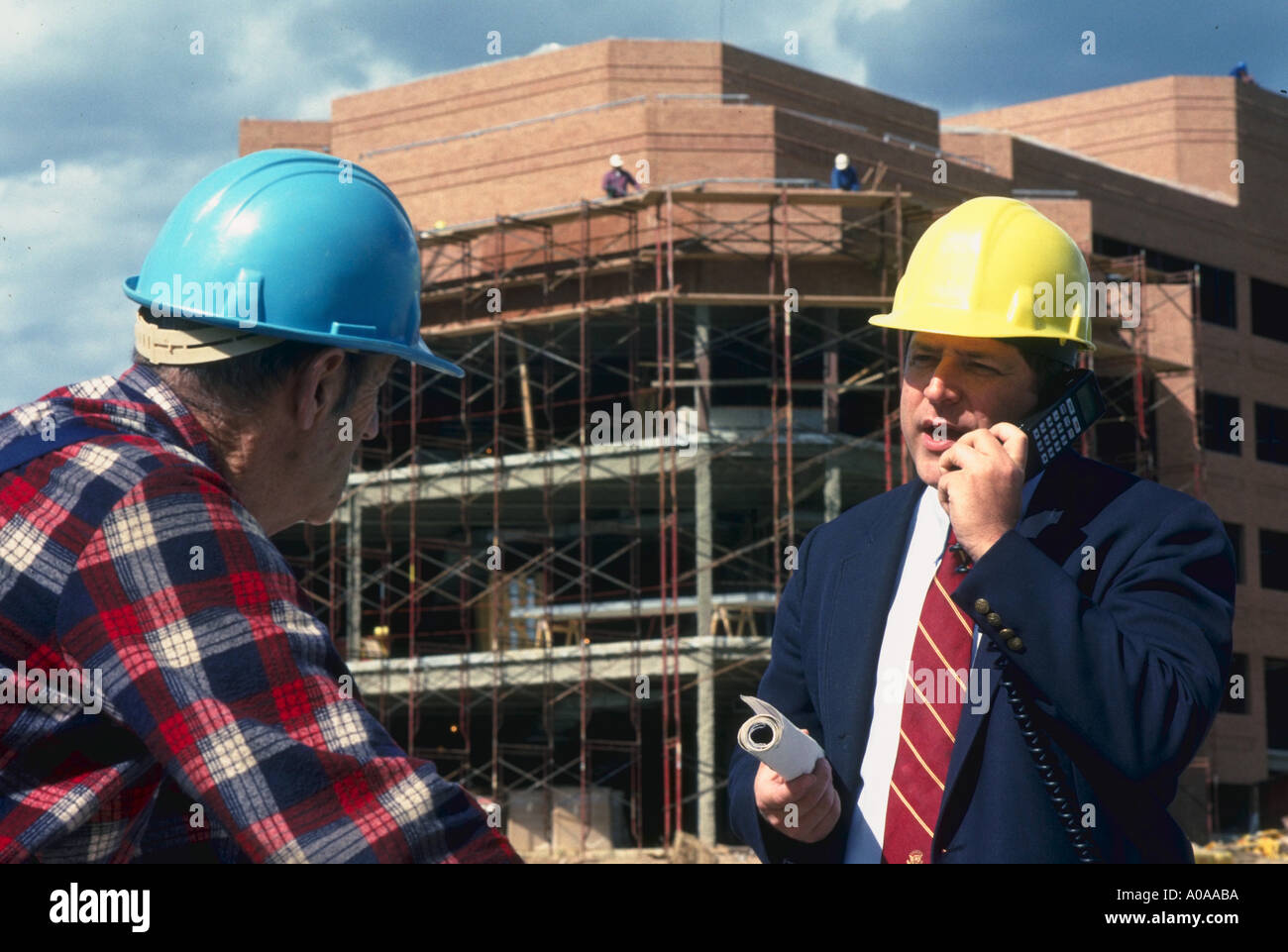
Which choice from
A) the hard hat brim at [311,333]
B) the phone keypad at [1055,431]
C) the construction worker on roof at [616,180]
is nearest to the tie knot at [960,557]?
the phone keypad at [1055,431]

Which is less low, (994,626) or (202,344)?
(202,344)

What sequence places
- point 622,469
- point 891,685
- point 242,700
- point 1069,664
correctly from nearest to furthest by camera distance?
point 242,700 < point 1069,664 < point 891,685 < point 622,469

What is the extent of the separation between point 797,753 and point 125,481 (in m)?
1.31

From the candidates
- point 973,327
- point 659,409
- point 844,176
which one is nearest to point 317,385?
point 973,327

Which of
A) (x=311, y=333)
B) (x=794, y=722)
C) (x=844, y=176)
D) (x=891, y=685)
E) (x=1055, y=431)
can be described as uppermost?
(x=844, y=176)

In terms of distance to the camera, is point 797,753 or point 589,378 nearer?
point 797,753

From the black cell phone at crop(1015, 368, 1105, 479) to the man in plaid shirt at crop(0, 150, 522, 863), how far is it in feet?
4.76

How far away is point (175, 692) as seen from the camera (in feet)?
5.20

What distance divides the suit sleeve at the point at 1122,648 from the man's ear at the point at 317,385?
1.11m

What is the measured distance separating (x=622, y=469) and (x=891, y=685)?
28.3m

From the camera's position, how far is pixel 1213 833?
121ft

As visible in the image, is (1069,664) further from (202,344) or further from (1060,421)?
(202,344)
